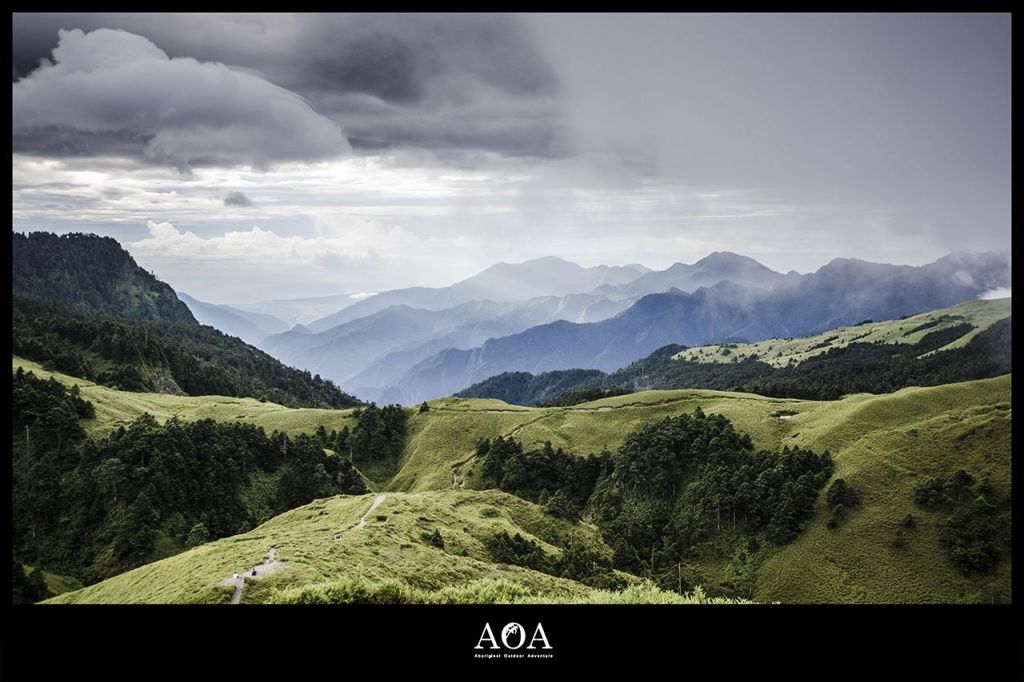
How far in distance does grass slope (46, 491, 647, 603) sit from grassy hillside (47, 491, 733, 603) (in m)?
0.03

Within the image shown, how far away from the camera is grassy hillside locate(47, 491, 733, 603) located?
7164mm

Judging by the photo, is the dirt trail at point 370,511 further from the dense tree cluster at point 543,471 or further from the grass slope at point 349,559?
the dense tree cluster at point 543,471

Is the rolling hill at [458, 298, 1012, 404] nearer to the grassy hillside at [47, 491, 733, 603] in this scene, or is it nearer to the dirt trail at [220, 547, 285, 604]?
the grassy hillside at [47, 491, 733, 603]

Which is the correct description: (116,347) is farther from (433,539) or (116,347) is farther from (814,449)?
(814,449)

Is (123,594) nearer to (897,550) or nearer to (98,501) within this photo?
(897,550)

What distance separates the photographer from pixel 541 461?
53656 millimetres

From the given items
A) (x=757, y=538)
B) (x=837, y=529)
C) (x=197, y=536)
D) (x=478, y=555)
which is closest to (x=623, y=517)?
(x=757, y=538)

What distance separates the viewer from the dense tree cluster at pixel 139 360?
8012 centimetres

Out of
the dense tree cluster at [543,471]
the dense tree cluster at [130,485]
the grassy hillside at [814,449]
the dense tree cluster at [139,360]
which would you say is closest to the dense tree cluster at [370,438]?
the grassy hillside at [814,449]

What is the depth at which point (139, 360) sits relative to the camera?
318 ft
